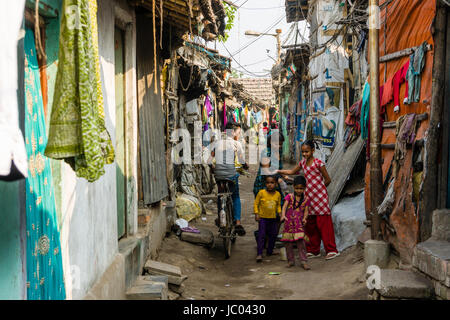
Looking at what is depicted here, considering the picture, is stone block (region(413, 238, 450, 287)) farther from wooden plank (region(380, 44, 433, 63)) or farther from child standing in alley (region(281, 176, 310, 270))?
wooden plank (region(380, 44, 433, 63))

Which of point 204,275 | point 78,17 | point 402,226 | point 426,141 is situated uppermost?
point 78,17

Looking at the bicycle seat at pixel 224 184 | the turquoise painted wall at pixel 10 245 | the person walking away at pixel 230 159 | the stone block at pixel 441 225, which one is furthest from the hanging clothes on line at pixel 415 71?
the turquoise painted wall at pixel 10 245

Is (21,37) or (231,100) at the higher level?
(231,100)

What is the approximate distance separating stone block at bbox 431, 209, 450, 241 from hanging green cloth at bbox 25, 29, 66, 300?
3.80m

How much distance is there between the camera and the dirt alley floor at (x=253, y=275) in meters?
5.42

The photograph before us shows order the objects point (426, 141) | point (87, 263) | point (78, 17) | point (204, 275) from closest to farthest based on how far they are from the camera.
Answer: point (78, 17) < point (87, 263) < point (426, 141) < point (204, 275)

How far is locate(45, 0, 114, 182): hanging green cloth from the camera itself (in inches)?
97.0

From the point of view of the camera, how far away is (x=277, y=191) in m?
7.32

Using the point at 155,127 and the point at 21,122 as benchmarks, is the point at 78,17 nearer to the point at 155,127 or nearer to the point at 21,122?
the point at 21,122

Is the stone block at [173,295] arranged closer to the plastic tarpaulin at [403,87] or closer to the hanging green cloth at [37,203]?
the hanging green cloth at [37,203]

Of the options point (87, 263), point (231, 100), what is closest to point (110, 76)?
point (87, 263)

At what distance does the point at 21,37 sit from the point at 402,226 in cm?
471

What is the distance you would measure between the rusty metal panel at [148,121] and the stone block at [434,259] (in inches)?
146

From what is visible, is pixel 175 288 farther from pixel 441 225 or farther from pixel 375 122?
pixel 375 122
